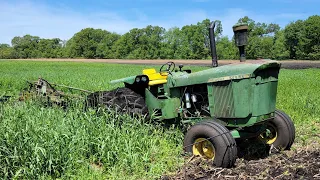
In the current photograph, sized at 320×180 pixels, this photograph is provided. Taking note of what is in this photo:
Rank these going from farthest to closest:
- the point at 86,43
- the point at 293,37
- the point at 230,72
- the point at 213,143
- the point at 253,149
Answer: the point at 86,43
the point at 293,37
the point at 253,149
the point at 230,72
the point at 213,143

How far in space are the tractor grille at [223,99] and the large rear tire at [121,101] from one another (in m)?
1.54

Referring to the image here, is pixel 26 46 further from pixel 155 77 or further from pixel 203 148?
pixel 203 148

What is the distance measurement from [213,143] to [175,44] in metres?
73.2

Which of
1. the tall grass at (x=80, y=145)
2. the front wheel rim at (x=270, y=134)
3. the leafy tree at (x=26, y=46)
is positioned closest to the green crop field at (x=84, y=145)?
the tall grass at (x=80, y=145)

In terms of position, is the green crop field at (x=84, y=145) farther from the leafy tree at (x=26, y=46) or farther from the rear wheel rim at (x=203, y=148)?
the leafy tree at (x=26, y=46)

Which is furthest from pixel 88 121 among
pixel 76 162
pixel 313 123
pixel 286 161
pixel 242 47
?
pixel 313 123

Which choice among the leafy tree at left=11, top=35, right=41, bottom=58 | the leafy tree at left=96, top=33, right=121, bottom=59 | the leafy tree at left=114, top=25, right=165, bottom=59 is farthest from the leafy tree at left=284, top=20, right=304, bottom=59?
the leafy tree at left=11, top=35, right=41, bottom=58

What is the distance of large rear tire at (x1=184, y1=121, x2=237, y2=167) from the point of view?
445 cm

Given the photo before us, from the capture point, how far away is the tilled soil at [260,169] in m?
4.18

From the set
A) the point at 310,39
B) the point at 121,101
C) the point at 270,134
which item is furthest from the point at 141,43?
the point at 270,134

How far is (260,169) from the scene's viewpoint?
443cm

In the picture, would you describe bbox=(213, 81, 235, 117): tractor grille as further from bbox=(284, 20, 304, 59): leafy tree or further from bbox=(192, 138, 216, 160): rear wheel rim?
bbox=(284, 20, 304, 59): leafy tree

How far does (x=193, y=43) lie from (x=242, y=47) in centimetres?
6925

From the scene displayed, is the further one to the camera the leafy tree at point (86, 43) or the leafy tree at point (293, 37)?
the leafy tree at point (86, 43)
